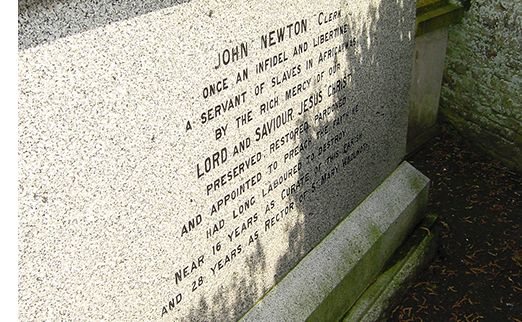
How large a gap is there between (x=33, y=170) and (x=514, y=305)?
3.93 m

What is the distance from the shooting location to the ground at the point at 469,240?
14.9ft

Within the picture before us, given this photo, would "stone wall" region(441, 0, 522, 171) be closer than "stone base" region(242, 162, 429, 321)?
No

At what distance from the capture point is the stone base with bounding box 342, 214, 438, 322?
419cm

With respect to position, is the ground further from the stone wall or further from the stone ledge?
the stone ledge

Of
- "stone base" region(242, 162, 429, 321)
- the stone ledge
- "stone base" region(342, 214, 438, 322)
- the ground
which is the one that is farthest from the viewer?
the stone ledge

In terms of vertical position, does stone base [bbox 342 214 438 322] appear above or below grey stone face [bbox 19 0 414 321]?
below

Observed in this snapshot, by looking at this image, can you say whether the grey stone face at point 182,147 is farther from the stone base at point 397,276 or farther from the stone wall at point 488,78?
the stone wall at point 488,78

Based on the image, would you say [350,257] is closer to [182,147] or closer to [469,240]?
[469,240]

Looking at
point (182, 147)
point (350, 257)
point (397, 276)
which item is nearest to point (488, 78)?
point (397, 276)

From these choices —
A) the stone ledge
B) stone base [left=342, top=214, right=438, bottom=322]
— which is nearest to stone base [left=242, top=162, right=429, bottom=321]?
stone base [left=342, top=214, right=438, bottom=322]

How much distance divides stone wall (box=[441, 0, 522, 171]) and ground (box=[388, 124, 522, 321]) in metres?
0.22

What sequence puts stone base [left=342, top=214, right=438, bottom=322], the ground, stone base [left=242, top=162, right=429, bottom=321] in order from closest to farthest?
stone base [left=242, top=162, right=429, bottom=321]
stone base [left=342, top=214, right=438, bottom=322]
the ground

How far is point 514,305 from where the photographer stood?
4.54 meters

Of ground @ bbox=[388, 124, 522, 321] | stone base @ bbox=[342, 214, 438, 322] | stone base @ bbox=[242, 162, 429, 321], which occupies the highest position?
stone base @ bbox=[242, 162, 429, 321]
